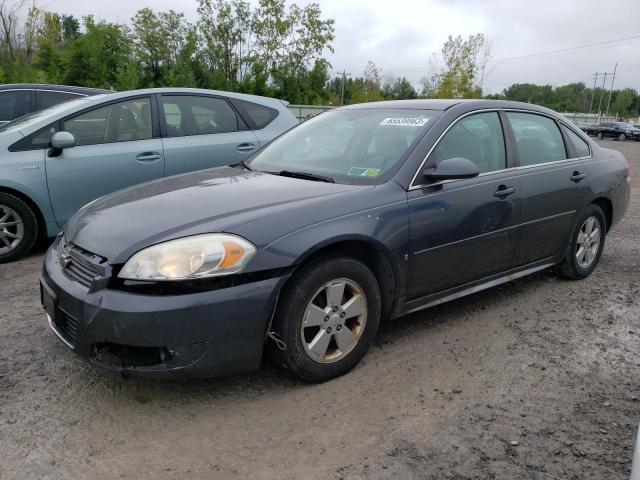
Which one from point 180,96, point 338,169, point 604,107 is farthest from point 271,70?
point 604,107

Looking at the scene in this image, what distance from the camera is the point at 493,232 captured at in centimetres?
376

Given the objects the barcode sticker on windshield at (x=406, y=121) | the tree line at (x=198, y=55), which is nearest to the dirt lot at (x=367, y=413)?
the barcode sticker on windshield at (x=406, y=121)

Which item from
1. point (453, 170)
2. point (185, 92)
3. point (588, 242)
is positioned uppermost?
point (185, 92)

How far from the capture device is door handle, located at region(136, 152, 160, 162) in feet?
17.9

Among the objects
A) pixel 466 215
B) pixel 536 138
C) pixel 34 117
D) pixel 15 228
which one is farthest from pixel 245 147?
pixel 466 215

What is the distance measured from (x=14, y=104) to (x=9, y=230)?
323 cm

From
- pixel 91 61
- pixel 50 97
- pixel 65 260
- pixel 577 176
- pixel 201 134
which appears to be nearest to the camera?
pixel 65 260

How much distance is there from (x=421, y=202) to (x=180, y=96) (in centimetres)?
355

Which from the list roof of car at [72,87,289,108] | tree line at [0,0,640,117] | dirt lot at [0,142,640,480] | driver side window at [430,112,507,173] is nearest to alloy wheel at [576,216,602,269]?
dirt lot at [0,142,640,480]

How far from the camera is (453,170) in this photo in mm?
3301

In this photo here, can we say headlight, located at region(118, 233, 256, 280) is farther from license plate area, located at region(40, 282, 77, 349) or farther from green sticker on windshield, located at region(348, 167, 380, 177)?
green sticker on windshield, located at region(348, 167, 380, 177)

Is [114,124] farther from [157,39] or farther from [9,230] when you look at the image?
[157,39]

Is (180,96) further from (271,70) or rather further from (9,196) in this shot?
(271,70)

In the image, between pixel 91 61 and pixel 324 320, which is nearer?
pixel 324 320
